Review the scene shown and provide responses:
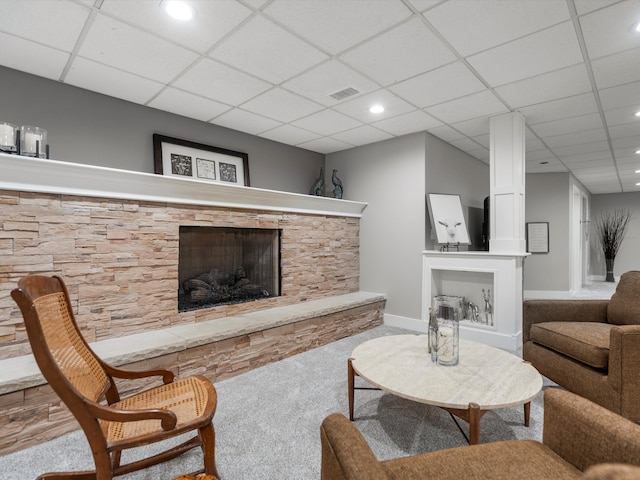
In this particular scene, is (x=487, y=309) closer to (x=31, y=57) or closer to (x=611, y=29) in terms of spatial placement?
(x=611, y=29)

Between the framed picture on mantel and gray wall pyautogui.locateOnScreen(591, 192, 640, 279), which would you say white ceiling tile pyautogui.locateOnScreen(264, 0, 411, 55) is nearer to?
the framed picture on mantel

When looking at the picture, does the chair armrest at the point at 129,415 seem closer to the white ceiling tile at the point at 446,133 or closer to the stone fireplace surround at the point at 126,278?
the stone fireplace surround at the point at 126,278

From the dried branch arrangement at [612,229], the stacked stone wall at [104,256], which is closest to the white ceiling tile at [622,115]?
the stacked stone wall at [104,256]

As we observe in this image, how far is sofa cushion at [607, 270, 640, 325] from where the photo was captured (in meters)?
2.37

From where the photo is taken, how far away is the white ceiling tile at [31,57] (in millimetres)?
2213

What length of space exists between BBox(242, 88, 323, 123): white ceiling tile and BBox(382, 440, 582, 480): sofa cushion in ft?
9.37

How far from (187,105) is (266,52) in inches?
50.1

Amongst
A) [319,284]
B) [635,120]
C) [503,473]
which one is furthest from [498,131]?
[503,473]

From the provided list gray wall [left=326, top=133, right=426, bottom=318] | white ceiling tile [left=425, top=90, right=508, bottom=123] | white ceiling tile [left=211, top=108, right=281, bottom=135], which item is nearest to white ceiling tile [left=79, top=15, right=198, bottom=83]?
white ceiling tile [left=211, top=108, right=281, bottom=135]

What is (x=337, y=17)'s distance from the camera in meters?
1.99

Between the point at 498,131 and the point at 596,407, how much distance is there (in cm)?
323

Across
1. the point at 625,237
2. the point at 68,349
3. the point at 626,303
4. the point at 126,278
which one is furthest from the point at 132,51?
the point at 625,237

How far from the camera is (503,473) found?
0.99 meters

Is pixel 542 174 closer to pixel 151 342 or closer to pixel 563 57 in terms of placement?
pixel 563 57
